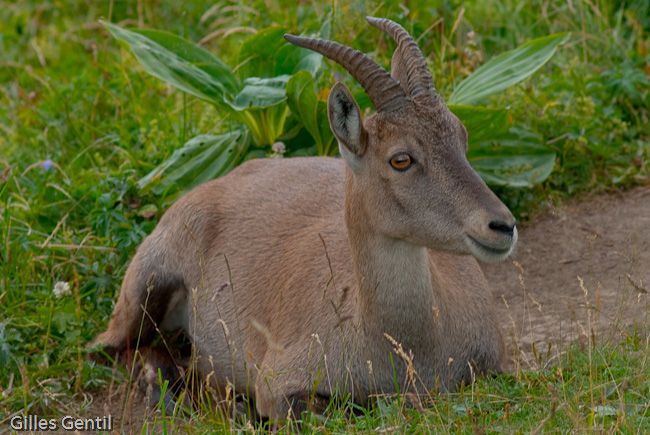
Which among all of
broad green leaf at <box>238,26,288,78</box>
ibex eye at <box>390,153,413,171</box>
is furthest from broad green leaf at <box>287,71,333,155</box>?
ibex eye at <box>390,153,413,171</box>

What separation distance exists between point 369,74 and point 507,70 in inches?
98.0

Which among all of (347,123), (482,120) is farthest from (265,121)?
(347,123)

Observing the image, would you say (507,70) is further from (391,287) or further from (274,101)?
(391,287)

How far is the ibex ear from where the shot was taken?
4117mm

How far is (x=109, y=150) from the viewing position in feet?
24.3

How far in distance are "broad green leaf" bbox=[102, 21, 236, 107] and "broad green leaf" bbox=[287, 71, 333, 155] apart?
2.12ft

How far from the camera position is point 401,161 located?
4102 millimetres

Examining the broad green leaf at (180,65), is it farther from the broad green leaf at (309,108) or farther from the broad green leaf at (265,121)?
the broad green leaf at (309,108)

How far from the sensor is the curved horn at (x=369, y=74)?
413 centimetres

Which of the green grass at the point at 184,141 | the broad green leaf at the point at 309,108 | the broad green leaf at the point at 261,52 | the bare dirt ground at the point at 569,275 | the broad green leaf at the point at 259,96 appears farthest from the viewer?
the broad green leaf at the point at 261,52

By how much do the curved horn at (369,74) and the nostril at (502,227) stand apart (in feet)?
2.42

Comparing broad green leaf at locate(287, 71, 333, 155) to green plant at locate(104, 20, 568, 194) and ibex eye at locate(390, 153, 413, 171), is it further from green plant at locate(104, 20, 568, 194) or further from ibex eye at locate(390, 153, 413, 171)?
ibex eye at locate(390, 153, 413, 171)

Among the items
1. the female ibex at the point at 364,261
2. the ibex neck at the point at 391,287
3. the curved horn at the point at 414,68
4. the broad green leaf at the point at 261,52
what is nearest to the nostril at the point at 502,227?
the female ibex at the point at 364,261

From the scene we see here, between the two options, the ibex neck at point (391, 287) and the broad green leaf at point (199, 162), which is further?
the broad green leaf at point (199, 162)
